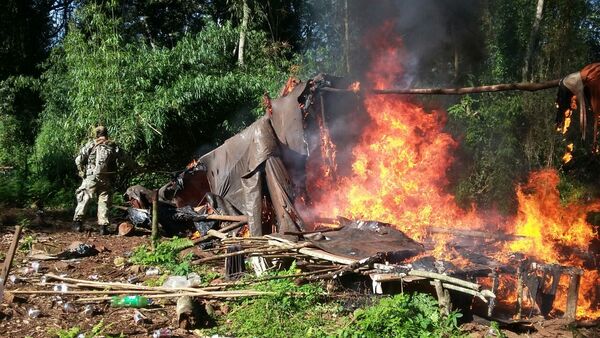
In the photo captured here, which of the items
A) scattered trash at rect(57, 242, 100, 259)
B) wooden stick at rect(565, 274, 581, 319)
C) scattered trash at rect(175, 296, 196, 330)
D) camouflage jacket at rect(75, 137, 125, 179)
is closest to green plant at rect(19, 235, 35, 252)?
scattered trash at rect(57, 242, 100, 259)

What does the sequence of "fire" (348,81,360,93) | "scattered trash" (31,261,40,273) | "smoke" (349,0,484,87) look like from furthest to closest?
1. "smoke" (349,0,484,87)
2. "fire" (348,81,360,93)
3. "scattered trash" (31,261,40,273)

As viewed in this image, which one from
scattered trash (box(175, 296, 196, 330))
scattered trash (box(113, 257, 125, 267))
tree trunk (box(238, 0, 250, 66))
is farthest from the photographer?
tree trunk (box(238, 0, 250, 66))

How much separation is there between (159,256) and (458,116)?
11007 millimetres

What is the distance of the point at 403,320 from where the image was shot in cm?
509

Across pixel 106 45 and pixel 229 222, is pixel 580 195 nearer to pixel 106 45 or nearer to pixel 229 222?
pixel 229 222

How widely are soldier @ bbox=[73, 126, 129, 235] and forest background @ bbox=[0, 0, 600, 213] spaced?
6.66ft

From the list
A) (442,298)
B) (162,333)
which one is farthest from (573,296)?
(162,333)

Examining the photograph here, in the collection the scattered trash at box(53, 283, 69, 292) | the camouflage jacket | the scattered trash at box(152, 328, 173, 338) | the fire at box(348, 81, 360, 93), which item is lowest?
the scattered trash at box(152, 328, 173, 338)

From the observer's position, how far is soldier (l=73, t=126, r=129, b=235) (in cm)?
1016

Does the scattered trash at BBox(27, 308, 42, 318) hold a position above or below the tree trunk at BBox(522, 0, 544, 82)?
below

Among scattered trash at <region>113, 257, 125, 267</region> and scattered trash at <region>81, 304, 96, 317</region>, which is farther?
scattered trash at <region>113, 257, 125, 267</region>

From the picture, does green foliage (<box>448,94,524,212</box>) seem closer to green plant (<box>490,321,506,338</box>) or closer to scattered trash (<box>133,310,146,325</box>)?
green plant (<box>490,321,506,338</box>)

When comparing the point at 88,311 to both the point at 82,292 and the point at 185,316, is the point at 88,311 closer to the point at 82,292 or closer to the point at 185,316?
the point at 82,292

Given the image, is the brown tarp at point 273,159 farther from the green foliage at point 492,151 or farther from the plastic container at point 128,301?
the green foliage at point 492,151
